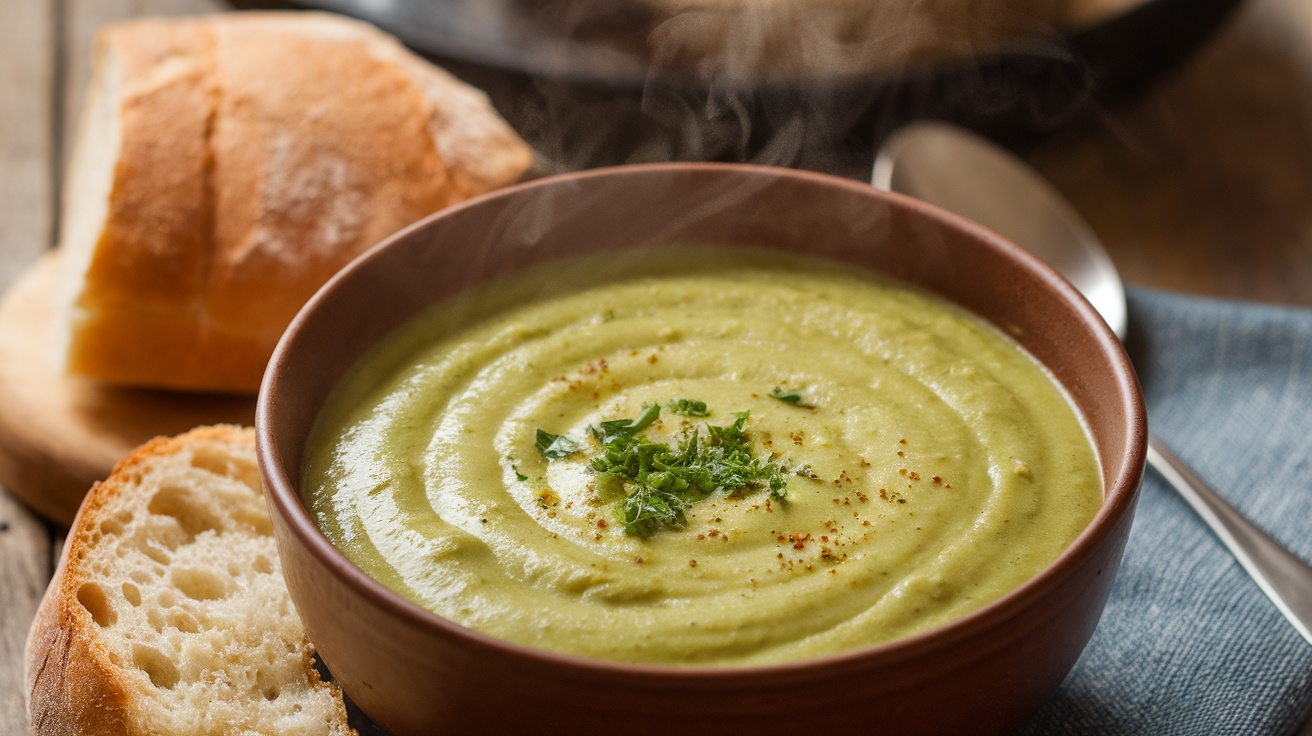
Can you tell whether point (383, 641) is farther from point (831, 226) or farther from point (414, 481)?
point (831, 226)

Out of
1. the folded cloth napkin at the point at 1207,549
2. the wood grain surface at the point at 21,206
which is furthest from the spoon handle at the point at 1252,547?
the wood grain surface at the point at 21,206

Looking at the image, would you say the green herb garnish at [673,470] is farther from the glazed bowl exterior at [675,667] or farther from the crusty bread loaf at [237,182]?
the crusty bread loaf at [237,182]

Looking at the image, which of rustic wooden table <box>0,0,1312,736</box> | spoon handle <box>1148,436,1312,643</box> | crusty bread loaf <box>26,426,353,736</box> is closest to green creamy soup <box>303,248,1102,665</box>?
crusty bread loaf <box>26,426,353,736</box>

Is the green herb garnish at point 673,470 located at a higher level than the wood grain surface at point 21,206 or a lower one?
higher

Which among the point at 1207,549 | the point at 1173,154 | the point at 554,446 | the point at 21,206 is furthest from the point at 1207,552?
the point at 21,206

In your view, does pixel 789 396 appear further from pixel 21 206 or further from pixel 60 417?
pixel 21 206
